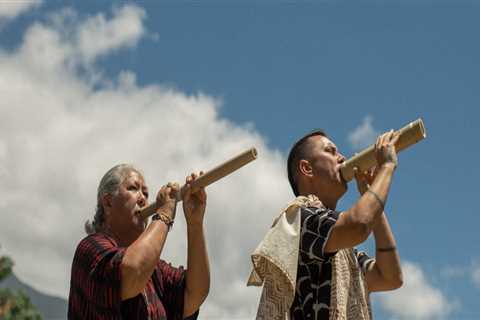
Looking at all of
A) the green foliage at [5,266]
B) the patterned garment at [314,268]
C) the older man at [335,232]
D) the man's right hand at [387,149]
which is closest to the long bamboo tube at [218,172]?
the older man at [335,232]

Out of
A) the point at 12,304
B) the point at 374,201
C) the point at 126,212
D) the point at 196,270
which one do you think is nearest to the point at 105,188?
the point at 126,212

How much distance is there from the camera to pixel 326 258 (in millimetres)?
4879

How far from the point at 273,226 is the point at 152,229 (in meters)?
Answer: 0.82

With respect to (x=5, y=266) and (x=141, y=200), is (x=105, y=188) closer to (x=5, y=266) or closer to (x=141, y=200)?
(x=141, y=200)

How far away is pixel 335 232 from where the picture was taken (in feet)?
15.4

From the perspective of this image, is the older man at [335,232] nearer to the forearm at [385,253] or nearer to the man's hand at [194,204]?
the forearm at [385,253]

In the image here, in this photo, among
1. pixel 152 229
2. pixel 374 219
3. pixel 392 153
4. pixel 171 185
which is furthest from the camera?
pixel 171 185

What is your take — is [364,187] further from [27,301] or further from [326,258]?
[27,301]

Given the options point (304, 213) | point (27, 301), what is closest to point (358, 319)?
point (304, 213)

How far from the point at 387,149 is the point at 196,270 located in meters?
1.73

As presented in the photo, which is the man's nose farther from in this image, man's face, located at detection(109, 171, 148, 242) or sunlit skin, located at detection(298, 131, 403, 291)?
sunlit skin, located at detection(298, 131, 403, 291)

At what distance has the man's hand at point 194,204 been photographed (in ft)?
18.9

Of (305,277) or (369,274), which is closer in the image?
(305,277)

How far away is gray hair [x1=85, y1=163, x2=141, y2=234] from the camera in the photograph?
589cm
